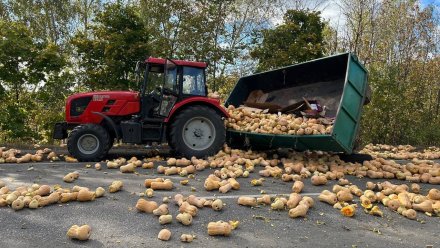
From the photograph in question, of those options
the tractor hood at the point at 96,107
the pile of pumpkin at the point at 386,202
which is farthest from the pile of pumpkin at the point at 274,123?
the tractor hood at the point at 96,107

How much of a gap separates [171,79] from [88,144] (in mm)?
2092

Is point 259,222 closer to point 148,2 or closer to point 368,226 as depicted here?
point 368,226

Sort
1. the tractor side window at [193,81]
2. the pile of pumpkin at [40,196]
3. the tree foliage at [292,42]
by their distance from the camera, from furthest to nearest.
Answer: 1. the tree foliage at [292,42]
2. the tractor side window at [193,81]
3. the pile of pumpkin at [40,196]

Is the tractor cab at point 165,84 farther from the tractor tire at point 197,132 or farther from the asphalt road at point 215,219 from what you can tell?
the asphalt road at point 215,219

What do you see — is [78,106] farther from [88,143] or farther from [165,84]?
[165,84]

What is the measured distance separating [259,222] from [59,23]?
2138 cm

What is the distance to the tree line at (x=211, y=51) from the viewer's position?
11.8 m

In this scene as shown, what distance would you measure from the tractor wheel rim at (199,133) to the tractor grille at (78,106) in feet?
7.12

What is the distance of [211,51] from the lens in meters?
15.9

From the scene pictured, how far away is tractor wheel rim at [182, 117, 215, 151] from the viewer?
8.30 meters

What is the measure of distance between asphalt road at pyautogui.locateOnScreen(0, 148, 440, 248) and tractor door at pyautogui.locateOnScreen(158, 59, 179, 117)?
132 inches

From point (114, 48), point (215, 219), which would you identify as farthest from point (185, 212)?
point (114, 48)

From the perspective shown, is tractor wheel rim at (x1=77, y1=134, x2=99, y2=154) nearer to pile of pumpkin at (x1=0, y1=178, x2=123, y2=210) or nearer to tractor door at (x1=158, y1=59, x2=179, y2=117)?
tractor door at (x1=158, y1=59, x2=179, y2=117)

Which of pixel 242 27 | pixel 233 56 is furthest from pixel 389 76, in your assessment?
pixel 242 27
